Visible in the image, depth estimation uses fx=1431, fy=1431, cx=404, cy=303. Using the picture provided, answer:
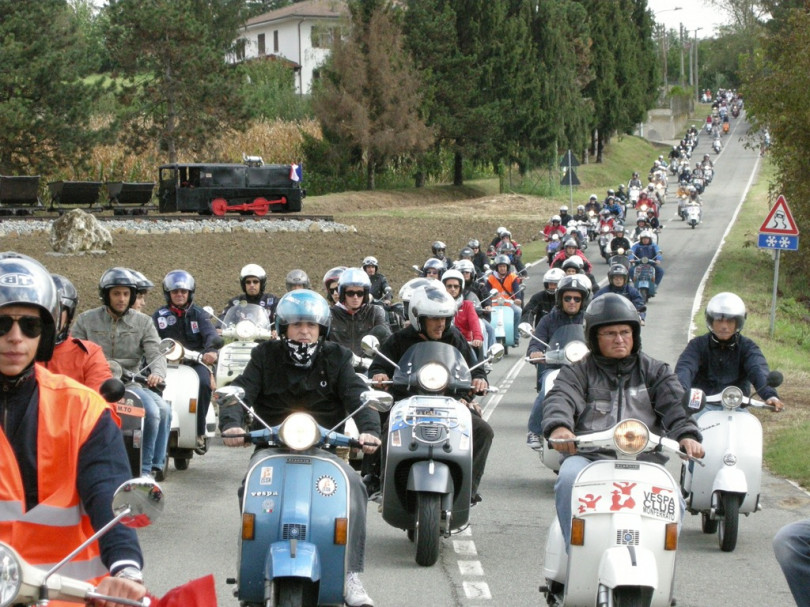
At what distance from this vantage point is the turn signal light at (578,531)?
639 centimetres

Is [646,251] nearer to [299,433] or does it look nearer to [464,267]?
[464,267]

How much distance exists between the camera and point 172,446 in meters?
12.3

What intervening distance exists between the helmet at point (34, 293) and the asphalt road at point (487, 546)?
4.23m

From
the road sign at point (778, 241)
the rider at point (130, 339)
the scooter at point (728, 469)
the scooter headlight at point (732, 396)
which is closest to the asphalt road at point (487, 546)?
the scooter at point (728, 469)

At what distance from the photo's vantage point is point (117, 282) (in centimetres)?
1091

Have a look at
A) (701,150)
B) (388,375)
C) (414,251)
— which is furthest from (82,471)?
(701,150)

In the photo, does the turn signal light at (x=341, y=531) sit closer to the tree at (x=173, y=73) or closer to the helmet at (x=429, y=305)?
the helmet at (x=429, y=305)

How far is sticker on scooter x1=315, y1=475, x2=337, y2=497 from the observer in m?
6.64

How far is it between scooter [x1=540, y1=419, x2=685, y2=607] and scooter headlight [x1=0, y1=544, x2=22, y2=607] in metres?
3.52

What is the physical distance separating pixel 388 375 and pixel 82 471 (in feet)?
19.1

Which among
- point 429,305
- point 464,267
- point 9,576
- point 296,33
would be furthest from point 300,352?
point 296,33

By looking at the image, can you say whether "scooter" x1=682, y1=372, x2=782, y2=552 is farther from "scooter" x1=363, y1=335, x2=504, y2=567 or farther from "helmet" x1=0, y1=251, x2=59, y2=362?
"helmet" x1=0, y1=251, x2=59, y2=362

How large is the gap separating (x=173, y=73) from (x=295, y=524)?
54.7m

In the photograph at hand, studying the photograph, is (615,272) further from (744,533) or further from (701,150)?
(701,150)
